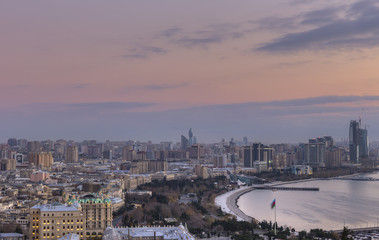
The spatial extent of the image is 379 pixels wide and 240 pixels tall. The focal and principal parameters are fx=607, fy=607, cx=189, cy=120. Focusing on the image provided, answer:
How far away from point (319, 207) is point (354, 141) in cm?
3805

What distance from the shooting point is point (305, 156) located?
54.1 m

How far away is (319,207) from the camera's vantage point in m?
20.8

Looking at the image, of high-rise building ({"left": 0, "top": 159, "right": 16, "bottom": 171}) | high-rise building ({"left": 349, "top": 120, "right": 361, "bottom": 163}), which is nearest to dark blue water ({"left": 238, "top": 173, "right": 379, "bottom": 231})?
high-rise building ({"left": 0, "top": 159, "right": 16, "bottom": 171})

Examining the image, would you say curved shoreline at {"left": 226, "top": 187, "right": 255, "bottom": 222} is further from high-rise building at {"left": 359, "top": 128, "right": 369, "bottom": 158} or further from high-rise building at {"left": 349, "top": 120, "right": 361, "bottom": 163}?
high-rise building at {"left": 359, "top": 128, "right": 369, "bottom": 158}

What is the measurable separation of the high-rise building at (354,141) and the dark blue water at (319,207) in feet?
86.9

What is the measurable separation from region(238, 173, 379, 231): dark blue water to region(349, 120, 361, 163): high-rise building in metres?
26.5

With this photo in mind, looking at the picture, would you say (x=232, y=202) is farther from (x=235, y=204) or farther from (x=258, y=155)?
(x=258, y=155)

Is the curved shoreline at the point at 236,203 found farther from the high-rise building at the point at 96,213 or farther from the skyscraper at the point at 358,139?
the skyscraper at the point at 358,139

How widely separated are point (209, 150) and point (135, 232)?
189 feet

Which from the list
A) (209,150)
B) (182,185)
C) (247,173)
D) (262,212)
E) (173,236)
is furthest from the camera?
(209,150)

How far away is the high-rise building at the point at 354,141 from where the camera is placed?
181ft

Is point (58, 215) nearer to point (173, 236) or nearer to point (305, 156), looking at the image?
point (173, 236)

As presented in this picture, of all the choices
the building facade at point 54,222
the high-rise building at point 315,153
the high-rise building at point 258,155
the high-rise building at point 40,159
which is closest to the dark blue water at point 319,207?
the building facade at point 54,222

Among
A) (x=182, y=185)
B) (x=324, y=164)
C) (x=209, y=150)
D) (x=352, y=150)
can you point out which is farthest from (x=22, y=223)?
(x=209, y=150)
